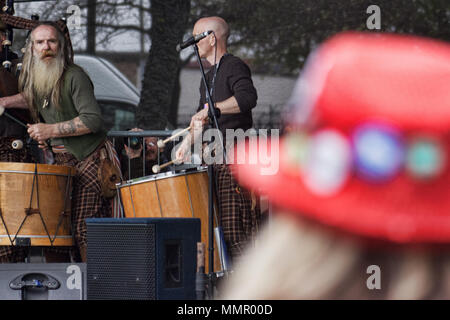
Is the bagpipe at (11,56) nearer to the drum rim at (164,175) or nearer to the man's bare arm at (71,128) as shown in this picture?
the man's bare arm at (71,128)

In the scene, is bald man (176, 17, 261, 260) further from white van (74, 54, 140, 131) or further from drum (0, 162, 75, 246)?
white van (74, 54, 140, 131)

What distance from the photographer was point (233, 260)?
4281mm

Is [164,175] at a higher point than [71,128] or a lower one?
lower

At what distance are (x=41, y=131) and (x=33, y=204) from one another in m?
0.52

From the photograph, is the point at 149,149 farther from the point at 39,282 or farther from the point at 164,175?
the point at 39,282

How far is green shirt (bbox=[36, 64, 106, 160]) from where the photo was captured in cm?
486

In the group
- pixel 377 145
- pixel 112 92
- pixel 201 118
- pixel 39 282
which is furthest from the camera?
pixel 112 92

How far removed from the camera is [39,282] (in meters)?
4.29

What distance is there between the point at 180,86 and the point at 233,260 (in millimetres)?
4588

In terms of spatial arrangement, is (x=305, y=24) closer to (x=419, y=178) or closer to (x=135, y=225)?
(x=135, y=225)

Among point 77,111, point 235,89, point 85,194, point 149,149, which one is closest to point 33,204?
point 85,194
